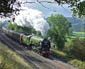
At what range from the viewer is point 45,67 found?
2231 centimetres

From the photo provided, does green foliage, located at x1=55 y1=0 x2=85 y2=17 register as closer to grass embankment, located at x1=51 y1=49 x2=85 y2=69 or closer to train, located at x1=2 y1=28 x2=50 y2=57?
grass embankment, located at x1=51 y1=49 x2=85 y2=69

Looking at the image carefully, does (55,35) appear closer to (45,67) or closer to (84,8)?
(45,67)

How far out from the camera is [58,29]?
62.9 metres

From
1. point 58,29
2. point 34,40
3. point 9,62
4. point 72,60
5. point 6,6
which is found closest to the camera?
point 6,6

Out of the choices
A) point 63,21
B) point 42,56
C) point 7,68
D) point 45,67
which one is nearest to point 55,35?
point 63,21

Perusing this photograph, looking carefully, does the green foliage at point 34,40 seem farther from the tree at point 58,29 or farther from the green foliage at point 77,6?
the green foliage at point 77,6

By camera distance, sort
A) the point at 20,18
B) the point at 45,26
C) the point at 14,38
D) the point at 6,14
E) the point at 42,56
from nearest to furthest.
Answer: the point at 6,14 → the point at 42,56 → the point at 45,26 → the point at 14,38 → the point at 20,18

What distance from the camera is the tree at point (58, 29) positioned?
56125mm

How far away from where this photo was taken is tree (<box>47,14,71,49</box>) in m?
56.1

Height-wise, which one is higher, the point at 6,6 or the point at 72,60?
the point at 6,6

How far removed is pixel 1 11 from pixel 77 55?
1241 inches

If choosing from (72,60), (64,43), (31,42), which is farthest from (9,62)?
(64,43)

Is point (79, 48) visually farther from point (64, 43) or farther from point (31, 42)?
point (64, 43)

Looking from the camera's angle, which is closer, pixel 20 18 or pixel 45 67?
pixel 45 67
